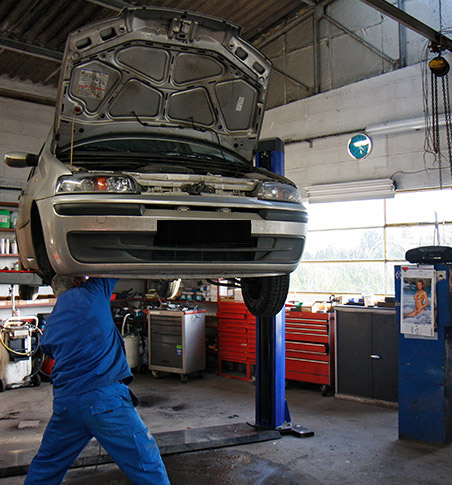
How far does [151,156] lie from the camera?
2855 millimetres

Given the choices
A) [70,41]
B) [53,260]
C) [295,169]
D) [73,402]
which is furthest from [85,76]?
[295,169]

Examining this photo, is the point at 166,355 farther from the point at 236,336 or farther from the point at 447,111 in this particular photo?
the point at 447,111

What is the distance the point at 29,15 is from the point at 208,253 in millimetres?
5077

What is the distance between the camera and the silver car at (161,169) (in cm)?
230

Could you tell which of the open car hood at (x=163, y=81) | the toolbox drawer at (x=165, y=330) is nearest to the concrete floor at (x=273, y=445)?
the toolbox drawer at (x=165, y=330)

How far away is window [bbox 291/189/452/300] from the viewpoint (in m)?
5.64

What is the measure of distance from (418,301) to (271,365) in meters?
1.32

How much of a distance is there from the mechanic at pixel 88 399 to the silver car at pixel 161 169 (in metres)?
0.21

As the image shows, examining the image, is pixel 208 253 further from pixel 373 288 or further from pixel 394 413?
pixel 373 288

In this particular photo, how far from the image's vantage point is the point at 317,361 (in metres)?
5.55

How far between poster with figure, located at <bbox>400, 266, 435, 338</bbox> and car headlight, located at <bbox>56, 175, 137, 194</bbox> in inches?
105

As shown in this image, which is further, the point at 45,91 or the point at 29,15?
the point at 45,91

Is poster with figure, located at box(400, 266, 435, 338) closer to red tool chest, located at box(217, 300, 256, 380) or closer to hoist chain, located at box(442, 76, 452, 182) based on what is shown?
hoist chain, located at box(442, 76, 452, 182)

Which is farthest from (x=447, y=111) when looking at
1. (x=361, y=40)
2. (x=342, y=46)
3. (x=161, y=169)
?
(x=161, y=169)
